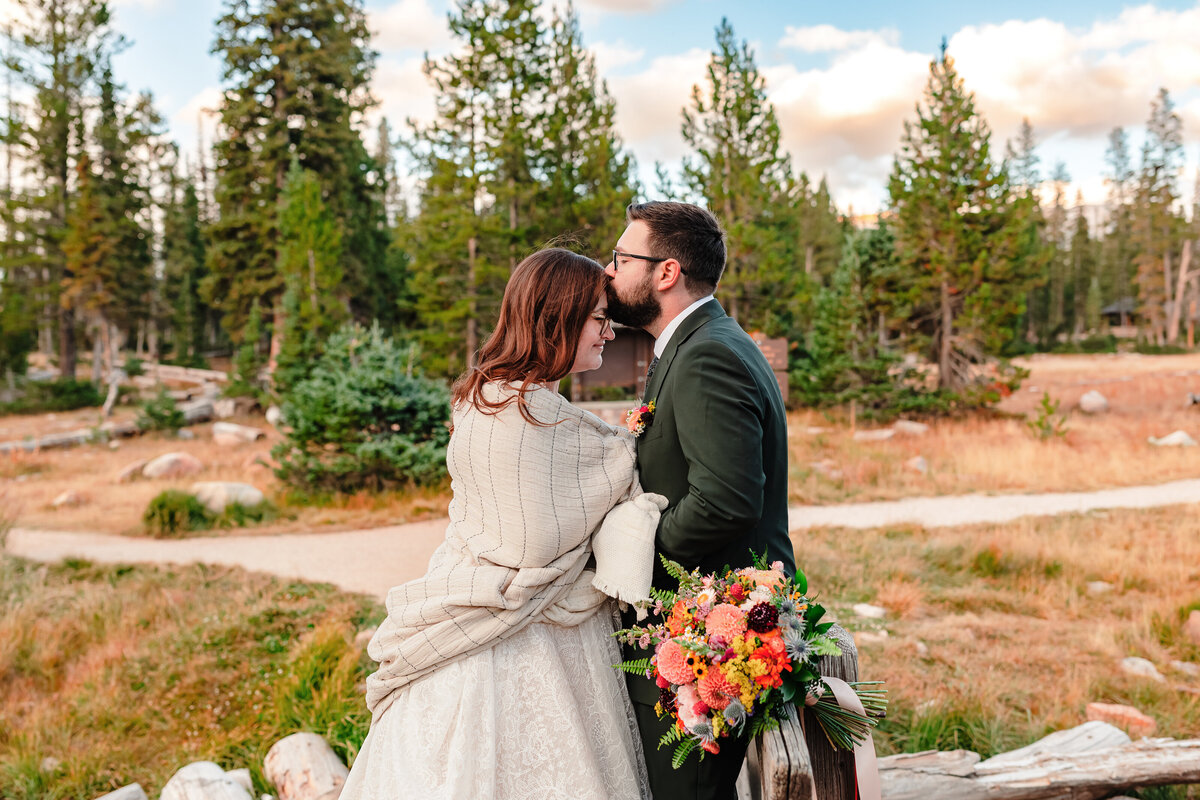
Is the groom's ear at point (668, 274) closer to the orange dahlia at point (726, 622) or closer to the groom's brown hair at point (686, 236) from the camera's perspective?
the groom's brown hair at point (686, 236)

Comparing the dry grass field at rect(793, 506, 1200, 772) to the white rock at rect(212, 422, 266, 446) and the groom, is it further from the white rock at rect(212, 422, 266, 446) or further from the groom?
the white rock at rect(212, 422, 266, 446)

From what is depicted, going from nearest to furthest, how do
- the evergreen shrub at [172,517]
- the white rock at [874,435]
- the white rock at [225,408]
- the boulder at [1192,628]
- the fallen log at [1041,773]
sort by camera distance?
the fallen log at [1041,773] < the boulder at [1192,628] < the evergreen shrub at [172,517] < the white rock at [874,435] < the white rock at [225,408]

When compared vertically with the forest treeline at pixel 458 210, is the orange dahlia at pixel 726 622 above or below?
below

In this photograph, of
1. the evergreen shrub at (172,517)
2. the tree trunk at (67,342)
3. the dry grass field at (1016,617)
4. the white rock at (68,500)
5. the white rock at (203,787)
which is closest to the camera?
the white rock at (203,787)

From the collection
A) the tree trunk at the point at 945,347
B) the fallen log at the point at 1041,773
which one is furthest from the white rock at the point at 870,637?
the tree trunk at the point at 945,347

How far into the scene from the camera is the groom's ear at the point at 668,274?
242 cm

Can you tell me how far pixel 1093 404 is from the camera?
20281mm

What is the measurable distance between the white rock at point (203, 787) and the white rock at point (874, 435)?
14351mm

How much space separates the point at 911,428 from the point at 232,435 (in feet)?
53.2

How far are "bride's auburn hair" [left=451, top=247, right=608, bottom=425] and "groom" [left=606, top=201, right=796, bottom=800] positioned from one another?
0.69 feet

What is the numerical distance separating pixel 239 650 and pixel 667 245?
492cm

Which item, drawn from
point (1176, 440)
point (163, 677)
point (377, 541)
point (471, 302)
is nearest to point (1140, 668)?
point (163, 677)

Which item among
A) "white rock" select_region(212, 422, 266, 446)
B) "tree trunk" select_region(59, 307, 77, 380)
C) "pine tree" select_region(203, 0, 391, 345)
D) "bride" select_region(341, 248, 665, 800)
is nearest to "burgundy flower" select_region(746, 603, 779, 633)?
"bride" select_region(341, 248, 665, 800)

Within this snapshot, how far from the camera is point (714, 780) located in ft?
6.95
